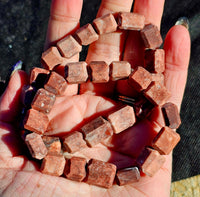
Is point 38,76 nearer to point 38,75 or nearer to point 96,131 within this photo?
point 38,75

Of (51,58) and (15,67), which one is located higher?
(51,58)

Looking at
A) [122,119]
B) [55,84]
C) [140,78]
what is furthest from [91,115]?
[140,78]

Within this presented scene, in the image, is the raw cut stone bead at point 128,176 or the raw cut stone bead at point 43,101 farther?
the raw cut stone bead at point 43,101

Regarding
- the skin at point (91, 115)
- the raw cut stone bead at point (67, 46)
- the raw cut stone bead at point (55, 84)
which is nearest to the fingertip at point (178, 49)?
the skin at point (91, 115)

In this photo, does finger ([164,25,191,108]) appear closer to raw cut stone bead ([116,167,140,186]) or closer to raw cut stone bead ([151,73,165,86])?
raw cut stone bead ([151,73,165,86])

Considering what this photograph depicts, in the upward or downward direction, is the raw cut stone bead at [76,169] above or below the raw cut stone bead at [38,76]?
below

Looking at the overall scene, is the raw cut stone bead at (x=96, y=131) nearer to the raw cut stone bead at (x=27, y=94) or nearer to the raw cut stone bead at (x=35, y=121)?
the raw cut stone bead at (x=35, y=121)
